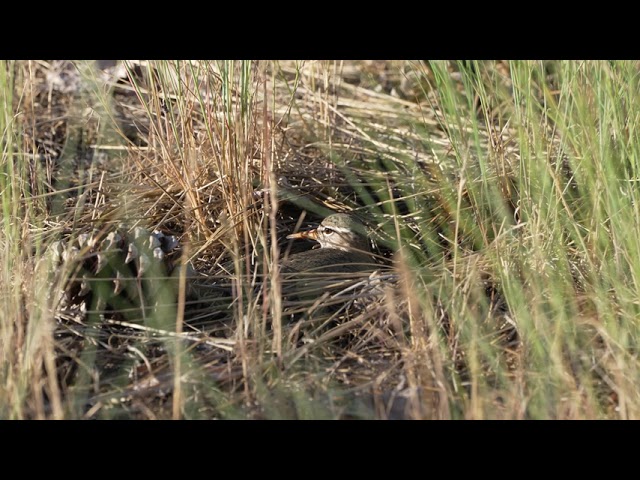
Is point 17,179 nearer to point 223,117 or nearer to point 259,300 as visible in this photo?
point 223,117

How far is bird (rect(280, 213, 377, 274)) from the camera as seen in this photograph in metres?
4.01

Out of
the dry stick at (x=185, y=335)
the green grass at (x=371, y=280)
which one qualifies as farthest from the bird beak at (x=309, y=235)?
the dry stick at (x=185, y=335)

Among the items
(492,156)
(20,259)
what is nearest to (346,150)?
(492,156)

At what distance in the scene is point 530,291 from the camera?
11.2ft

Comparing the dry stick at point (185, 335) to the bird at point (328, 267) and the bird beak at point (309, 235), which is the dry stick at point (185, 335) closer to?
the bird at point (328, 267)

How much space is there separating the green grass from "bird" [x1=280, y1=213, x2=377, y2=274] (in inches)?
5.3

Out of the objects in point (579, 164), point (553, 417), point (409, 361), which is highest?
point (579, 164)

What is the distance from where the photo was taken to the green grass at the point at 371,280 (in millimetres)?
2973

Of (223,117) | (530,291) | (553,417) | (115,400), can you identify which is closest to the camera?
(553,417)

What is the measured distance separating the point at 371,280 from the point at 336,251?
438 millimetres

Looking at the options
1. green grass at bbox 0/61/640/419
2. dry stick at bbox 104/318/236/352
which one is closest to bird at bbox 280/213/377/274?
green grass at bbox 0/61/640/419

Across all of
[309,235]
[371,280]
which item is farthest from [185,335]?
[309,235]

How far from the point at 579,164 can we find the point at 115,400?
81.4 inches

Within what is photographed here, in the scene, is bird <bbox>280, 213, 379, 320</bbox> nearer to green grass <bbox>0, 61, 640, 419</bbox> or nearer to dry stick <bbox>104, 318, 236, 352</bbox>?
green grass <bbox>0, 61, 640, 419</bbox>
